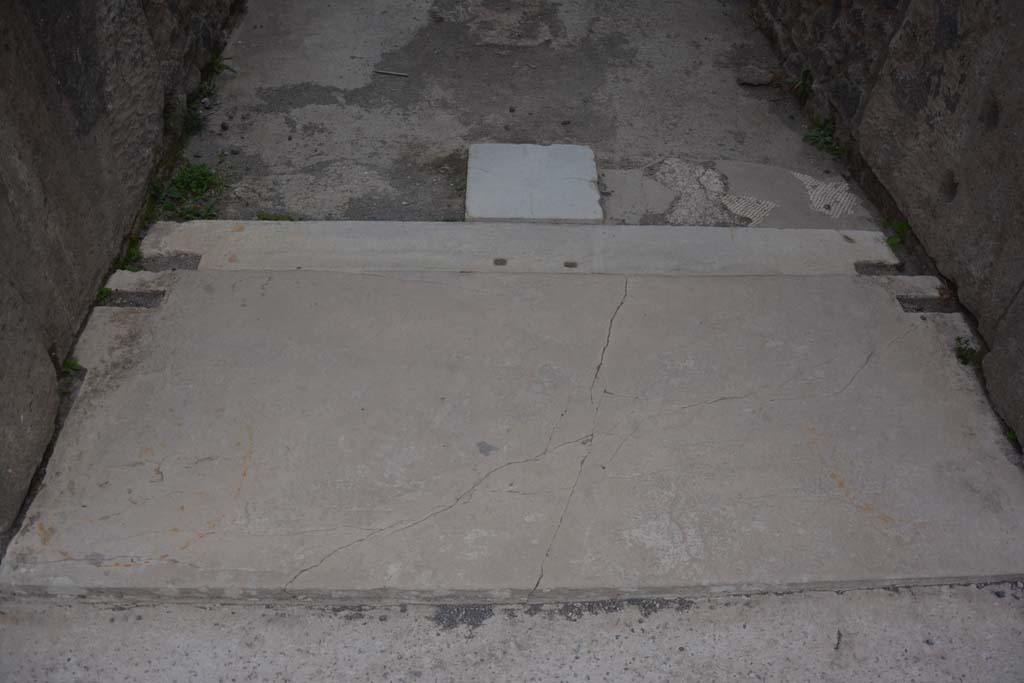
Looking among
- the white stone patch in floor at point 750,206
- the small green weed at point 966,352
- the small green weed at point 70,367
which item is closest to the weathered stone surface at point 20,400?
the small green weed at point 70,367

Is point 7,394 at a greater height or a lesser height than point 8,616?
greater

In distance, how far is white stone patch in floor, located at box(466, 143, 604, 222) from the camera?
9.95 ft

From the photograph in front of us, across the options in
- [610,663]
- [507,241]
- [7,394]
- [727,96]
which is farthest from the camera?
[727,96]

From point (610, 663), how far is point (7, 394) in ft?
5.00

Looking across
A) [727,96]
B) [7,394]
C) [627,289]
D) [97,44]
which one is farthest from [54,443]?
[727,96]

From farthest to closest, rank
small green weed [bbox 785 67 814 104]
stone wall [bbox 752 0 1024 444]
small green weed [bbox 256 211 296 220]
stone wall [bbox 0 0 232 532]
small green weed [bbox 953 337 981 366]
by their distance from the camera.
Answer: small green weed [bbox 785 67 814 104] → small green weed [bbox 256 211 296 220] → small green weed [bbox 953 337 981 366] → stone wall [bbox 752 0 1024 444] → stone wall [bbox 0 0 232 532]

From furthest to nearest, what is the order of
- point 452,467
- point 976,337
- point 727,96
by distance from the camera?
point 727,96, point 976,337, point 452,467

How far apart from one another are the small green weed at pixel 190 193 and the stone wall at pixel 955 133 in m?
2.48

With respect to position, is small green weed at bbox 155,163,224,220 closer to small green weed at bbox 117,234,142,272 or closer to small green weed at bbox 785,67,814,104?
small green weed at bbox 117,234,142,272

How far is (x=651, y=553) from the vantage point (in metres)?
2.01

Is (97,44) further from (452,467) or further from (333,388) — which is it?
(452,467)

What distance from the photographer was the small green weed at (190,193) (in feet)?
10.1

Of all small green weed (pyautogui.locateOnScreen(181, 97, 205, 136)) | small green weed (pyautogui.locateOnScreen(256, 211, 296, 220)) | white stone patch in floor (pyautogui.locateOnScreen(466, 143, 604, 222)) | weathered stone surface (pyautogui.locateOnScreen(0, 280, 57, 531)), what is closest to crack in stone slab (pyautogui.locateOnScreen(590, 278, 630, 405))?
white stone patch in floor (pyautogui.locateOnScreen(466, 143, 604, 222))

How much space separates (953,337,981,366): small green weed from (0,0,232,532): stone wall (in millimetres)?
2525
